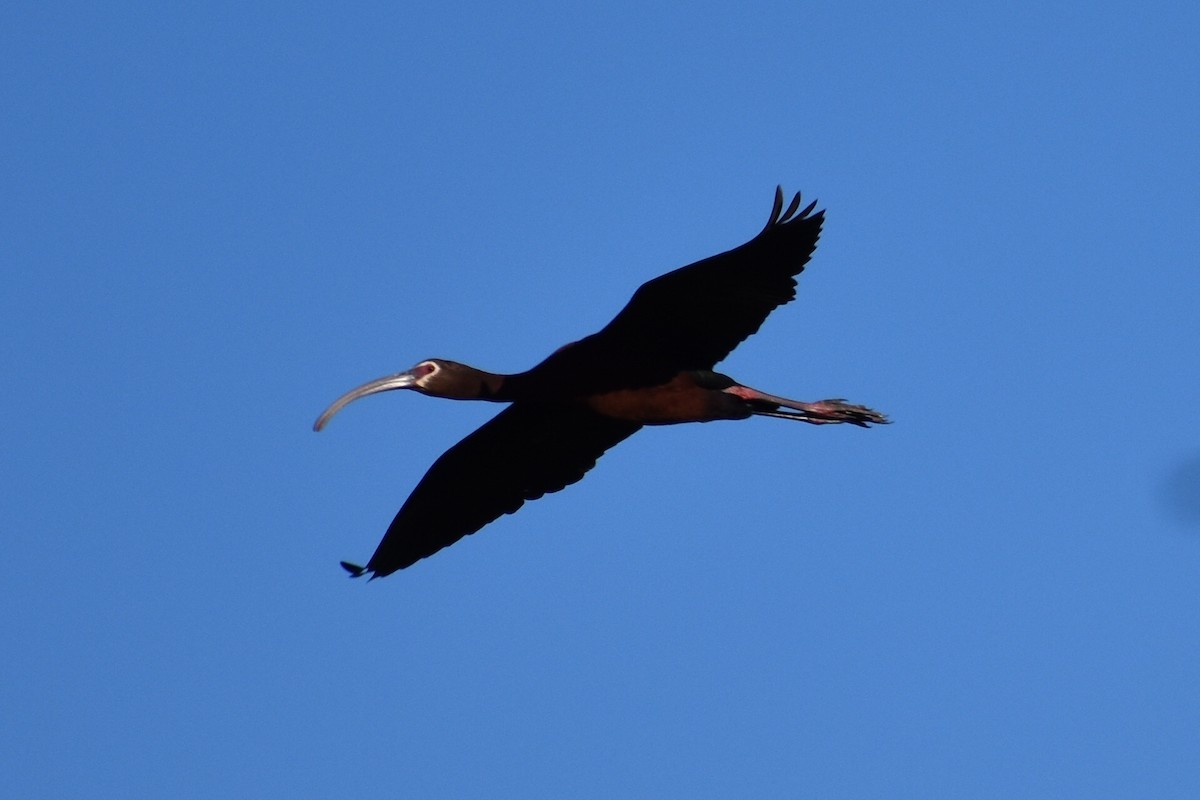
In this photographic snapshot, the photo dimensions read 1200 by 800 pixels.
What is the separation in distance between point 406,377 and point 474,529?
5.82ft

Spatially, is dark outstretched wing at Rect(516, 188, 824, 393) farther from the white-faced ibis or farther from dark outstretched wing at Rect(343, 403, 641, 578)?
dark outstretched wing at Rect(343, 403, 641, 578)

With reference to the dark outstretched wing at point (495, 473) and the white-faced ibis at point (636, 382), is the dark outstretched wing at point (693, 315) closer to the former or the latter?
the white-faced ibis at point (636, 382)

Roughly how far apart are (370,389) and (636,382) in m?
1.83

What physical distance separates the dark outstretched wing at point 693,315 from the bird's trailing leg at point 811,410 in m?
0.35

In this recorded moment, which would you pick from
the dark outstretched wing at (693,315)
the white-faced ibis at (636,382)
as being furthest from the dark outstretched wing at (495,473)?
the dark outstretched wing at (693,315)

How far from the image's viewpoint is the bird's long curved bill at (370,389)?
13.0 meters

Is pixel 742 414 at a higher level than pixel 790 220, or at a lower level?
lower

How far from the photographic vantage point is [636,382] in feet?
44.0

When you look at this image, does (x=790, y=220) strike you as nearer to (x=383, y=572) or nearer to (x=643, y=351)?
(x=643, y=351)

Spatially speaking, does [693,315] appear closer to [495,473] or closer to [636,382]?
[636,382]

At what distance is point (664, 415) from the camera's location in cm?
1345

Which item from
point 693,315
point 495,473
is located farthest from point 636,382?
point 495,473

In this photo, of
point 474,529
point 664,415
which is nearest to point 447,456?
point 474,529

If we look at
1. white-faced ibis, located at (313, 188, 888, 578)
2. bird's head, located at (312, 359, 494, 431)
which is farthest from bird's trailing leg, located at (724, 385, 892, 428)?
bird's head, located at (312, 359, 494, 431)
